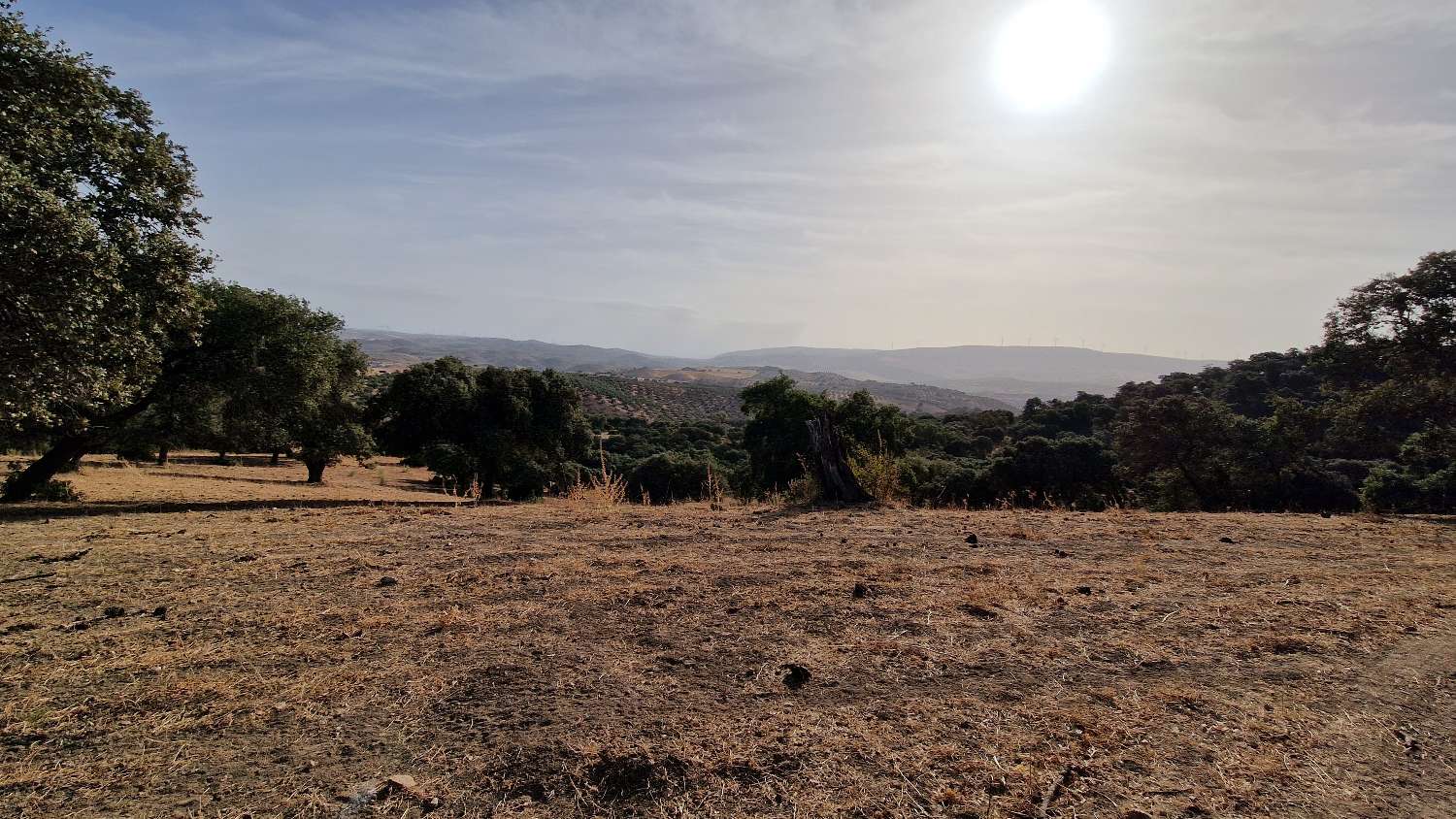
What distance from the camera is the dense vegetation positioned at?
24.3 ft

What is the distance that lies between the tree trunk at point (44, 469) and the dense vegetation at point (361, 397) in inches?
1.6

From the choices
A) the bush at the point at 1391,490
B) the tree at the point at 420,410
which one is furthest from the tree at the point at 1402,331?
the tree at the point at 420,410

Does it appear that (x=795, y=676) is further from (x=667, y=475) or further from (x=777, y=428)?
(x=777, y=428)

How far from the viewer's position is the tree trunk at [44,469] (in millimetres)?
11133

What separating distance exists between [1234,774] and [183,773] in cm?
440

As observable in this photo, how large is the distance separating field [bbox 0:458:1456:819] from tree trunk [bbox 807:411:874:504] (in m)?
3.66

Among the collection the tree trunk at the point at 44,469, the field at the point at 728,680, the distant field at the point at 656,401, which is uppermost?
the field at the point at 728,680

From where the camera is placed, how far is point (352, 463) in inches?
1549

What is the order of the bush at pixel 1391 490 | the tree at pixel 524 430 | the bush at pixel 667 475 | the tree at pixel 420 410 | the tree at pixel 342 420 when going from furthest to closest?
the bush at pixel 667 475, the tree at pixel 524 430, the tree at pixel 420 410, the tree at pixel 342 420, the bush at pixel 1391 490

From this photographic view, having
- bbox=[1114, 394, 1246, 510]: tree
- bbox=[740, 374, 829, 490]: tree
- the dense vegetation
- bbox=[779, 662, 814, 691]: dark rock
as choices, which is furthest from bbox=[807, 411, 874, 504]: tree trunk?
bbox=[1114, 394, 1246, 510]: tree

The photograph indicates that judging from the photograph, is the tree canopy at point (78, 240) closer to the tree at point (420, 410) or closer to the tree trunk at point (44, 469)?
the tree trunk at point (44, 469)

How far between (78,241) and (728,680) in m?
8.43

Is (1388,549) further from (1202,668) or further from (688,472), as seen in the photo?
(688,472)

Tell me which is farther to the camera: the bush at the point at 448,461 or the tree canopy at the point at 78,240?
the bush at the point at 448,461
